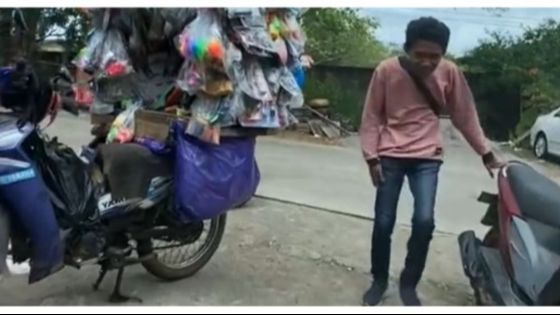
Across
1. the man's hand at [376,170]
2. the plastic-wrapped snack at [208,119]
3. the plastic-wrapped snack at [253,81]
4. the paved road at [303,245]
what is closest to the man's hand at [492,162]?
the paved road at [303,245]

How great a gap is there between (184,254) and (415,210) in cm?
102

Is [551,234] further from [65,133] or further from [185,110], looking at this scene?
[65,133]

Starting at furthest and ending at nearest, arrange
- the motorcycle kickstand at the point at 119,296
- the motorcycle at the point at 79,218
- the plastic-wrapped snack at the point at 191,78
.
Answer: the motorcycle kickstand at the point at 119,296
the plastic-wrapped snack at the point at 191,78
the motorcycle at the point at 79,218

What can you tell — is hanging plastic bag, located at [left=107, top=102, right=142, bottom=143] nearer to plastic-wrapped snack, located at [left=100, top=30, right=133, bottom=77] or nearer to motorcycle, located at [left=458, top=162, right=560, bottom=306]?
plastic-wrapped snack, located at [left=100, top=30, right=133, bottom=77]

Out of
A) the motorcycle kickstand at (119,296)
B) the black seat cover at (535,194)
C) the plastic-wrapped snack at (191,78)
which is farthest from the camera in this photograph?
the motorcycle kickstand at (119,296)

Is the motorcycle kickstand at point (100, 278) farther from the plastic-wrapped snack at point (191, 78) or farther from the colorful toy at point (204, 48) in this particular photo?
the colorful toy at point (204, 48)

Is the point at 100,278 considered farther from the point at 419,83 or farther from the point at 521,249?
the point at 521,249

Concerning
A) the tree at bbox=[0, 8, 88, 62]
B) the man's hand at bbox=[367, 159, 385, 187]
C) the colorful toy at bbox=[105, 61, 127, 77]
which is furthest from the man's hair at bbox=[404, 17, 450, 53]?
the tree at bbox=[0, 8, 88, 62]

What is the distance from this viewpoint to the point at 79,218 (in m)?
2.82

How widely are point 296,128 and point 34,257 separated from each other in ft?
3.83

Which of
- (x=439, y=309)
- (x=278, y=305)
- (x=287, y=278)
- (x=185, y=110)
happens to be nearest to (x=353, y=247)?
(x=287, y=278)

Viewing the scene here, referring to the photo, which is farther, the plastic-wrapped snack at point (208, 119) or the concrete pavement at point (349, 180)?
the concrete pavement at point (349, 180)

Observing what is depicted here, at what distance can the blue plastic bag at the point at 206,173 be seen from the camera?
9.58 ft

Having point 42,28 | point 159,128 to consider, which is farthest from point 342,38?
point 42,28
